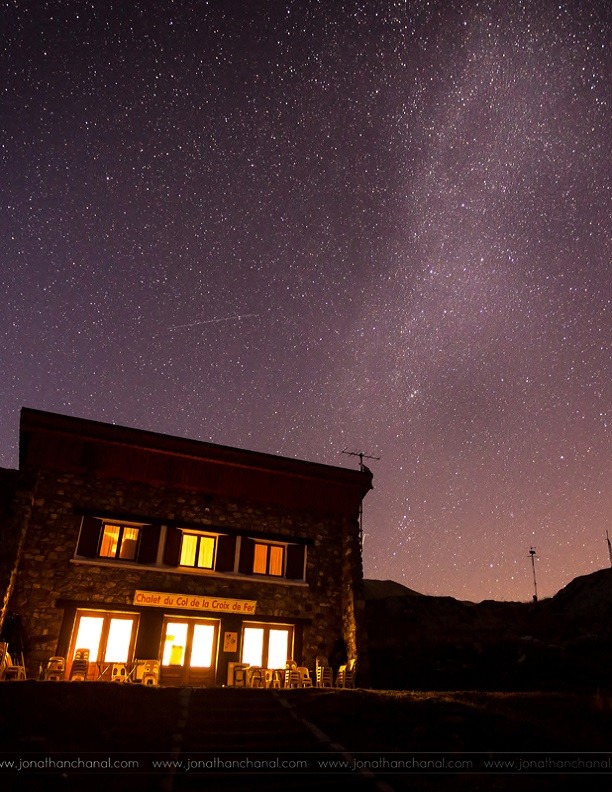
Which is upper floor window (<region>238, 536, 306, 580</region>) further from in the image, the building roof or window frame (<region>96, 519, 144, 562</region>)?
window frame (<region>96, 519, 144, 562</region>)

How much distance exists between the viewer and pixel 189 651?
54.4ft

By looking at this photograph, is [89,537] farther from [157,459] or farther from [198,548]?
[198,548]

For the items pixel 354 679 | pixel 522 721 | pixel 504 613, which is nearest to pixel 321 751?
pixel 522 721

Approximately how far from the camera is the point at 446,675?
71.7 feet

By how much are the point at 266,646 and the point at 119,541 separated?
5742 mm

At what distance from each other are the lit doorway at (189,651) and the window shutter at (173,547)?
5.47 ft

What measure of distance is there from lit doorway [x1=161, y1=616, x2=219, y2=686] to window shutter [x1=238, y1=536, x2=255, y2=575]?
1.82 metres

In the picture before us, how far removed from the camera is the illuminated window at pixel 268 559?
59.9 ft

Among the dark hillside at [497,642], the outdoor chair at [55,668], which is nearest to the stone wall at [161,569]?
the outdoor chair at [55,668]

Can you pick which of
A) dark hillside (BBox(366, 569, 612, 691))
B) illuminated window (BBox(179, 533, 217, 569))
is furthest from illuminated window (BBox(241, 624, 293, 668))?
dark hillside (BBox(366, 569, 612, 691))

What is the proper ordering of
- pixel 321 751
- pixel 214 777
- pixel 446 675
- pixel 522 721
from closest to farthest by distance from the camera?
pixel 214 777 < pixel 321 751 < pixel 522 721 < pixel 446 675

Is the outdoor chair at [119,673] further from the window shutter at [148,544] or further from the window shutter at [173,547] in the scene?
the window shutter at [173,547]

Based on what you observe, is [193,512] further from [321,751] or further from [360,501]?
[321,751]

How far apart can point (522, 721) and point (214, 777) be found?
4.83 meters
